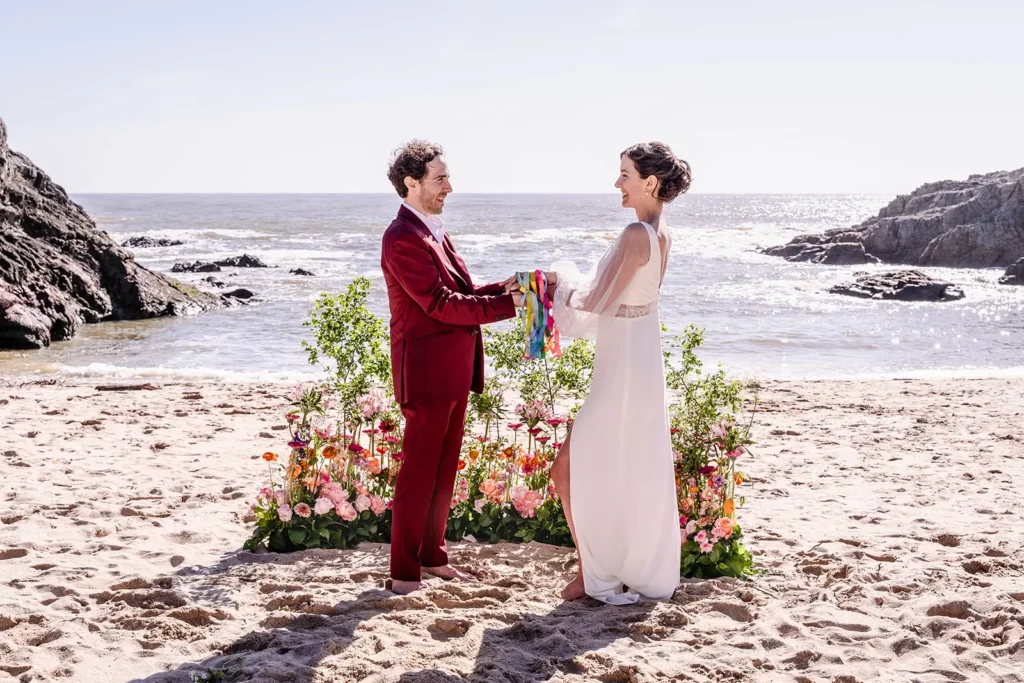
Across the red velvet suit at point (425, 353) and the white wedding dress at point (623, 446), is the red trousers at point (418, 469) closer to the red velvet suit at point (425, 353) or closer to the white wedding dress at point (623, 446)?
the red velvet suit at point (425, 353)

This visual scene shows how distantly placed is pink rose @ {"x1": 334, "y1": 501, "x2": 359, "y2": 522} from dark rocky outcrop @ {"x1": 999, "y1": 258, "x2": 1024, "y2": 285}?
102 feet

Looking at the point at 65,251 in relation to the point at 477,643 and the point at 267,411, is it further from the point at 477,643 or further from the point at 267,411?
the point at 477,643

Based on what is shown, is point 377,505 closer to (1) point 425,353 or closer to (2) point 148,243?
(1) point 425,353

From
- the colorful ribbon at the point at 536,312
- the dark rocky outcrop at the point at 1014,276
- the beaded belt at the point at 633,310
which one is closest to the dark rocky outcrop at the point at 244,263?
the dark rocky outcrop at the point at 1014,276

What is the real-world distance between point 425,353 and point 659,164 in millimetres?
1469

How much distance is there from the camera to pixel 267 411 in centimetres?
984

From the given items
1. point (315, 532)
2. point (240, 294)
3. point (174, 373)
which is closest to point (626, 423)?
point (315, 532)

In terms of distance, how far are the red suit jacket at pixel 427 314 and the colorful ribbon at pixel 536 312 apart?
0.31 ft

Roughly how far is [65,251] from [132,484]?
1430cm

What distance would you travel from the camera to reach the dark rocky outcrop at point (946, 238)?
38375mm

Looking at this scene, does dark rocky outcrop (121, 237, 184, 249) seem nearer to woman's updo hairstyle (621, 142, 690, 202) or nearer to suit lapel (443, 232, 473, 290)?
suit lapel (443, 232, 473, 290)

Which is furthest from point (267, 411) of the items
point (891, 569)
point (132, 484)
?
point (891, 569)

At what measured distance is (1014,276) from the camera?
31.5 m

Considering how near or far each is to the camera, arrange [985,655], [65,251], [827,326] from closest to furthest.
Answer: [985,655], [65,251], [827,326]
